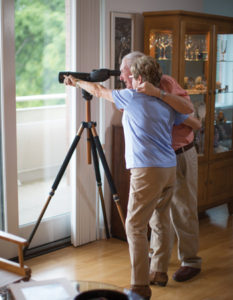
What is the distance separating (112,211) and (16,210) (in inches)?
36.3

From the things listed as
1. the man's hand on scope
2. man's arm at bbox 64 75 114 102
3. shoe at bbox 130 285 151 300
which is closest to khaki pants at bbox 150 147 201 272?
shoe at bbox 130 285 151 300

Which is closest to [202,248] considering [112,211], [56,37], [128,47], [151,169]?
[112,211]

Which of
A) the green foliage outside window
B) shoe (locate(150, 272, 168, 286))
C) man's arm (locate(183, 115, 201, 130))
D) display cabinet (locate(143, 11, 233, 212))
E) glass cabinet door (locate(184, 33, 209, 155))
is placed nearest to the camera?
man's arm (locate(183, 115, 201, 130))

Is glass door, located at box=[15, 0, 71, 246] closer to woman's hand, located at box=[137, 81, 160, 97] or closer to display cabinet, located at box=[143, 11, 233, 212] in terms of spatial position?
display cabinet, located at box=[143, 11, 233, 212]

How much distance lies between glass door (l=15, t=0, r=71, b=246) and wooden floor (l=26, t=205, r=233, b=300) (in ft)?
0.95

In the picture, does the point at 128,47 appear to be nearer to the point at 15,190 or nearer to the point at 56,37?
the point at 56,37

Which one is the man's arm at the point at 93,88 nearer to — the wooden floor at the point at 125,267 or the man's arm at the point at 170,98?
the man's arm at the point at 170,98

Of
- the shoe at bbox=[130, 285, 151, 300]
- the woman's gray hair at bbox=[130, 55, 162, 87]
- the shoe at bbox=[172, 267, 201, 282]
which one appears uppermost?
the woman's gray hair at bbox=[130, 55, 162, 87]

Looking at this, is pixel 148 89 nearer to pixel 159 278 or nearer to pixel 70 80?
pixel 70 80

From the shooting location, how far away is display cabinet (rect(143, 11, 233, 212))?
406 centimetres

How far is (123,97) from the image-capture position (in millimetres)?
2809

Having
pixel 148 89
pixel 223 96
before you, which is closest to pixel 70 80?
pixel 148 89

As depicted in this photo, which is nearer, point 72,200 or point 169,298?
point 169,298

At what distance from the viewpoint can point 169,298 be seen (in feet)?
10.3
